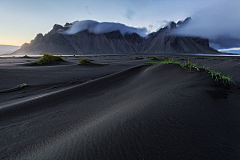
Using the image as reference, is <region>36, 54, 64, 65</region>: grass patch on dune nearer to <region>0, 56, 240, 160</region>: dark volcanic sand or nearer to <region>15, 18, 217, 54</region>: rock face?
<region>0, 56, 240, 160</region>: dark volcanic sand

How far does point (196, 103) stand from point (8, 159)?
2005 millimetres

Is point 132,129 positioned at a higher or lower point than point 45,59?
lower

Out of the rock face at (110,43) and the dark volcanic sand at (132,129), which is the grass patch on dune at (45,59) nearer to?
the dark volcanic sand at (132,129)

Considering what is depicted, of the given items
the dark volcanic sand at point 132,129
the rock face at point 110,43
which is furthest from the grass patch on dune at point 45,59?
the rock face at point 110,43

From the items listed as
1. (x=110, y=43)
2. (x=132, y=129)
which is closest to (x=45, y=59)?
(x=132, y=129)

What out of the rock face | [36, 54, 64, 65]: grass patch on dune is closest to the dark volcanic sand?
[36, 54, 64, 65]: grass patch on dune

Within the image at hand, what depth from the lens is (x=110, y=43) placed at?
152125mm

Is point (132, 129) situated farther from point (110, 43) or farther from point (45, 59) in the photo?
point (110, 43)

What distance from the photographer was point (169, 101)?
1.60 metres

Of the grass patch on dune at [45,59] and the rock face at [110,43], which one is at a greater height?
the rock face at [110,43]

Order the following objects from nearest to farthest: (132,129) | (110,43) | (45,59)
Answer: (132,129) < (45,59) < (110,43)

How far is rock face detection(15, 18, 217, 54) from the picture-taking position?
123125 millimetres

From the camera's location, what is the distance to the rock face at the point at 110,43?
12312 centimetres

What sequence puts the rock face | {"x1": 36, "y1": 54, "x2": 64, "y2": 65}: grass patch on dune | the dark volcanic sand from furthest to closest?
the rock face → {"x1": 36, "y1": 54, "x2": 64, "y2": 65}: grass patch on dune → the dark volcanic sand
